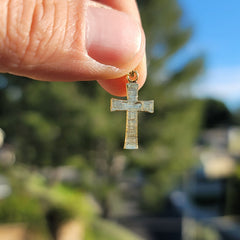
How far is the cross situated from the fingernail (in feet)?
1.22

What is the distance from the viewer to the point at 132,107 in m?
1.92

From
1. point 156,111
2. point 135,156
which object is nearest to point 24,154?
point 135,156

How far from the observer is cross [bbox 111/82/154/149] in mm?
1829

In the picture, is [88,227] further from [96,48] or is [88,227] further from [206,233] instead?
[96,48]

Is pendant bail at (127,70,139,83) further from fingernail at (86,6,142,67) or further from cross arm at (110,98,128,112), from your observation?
fingernail at (86,6,142,67)

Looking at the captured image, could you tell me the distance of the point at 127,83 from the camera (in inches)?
72.7

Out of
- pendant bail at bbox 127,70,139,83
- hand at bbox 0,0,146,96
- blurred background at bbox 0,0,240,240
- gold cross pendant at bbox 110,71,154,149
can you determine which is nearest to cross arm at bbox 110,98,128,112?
gold cross pendant at bbox 110,71,154,149

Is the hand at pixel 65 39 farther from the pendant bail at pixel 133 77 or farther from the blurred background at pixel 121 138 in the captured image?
the blurred background at pixel 121 138

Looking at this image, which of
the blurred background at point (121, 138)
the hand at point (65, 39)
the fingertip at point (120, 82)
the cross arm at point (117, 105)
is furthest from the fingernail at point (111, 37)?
the blurred background at point (121, 138)

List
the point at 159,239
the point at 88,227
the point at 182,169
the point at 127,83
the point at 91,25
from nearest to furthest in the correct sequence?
the point at 91,25 → the point at 127,83 → the point at 88,227 → the point at 159,239 → the point at 182,169

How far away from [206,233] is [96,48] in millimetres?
13716

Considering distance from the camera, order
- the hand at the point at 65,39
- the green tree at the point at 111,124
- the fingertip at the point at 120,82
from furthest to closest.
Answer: the green tree at the point at 111,124 < the fingertip at the point at 120,82 < the hand at the point at 65,39

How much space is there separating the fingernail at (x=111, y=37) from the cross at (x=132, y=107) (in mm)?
373

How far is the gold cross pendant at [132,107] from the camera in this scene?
182cm
